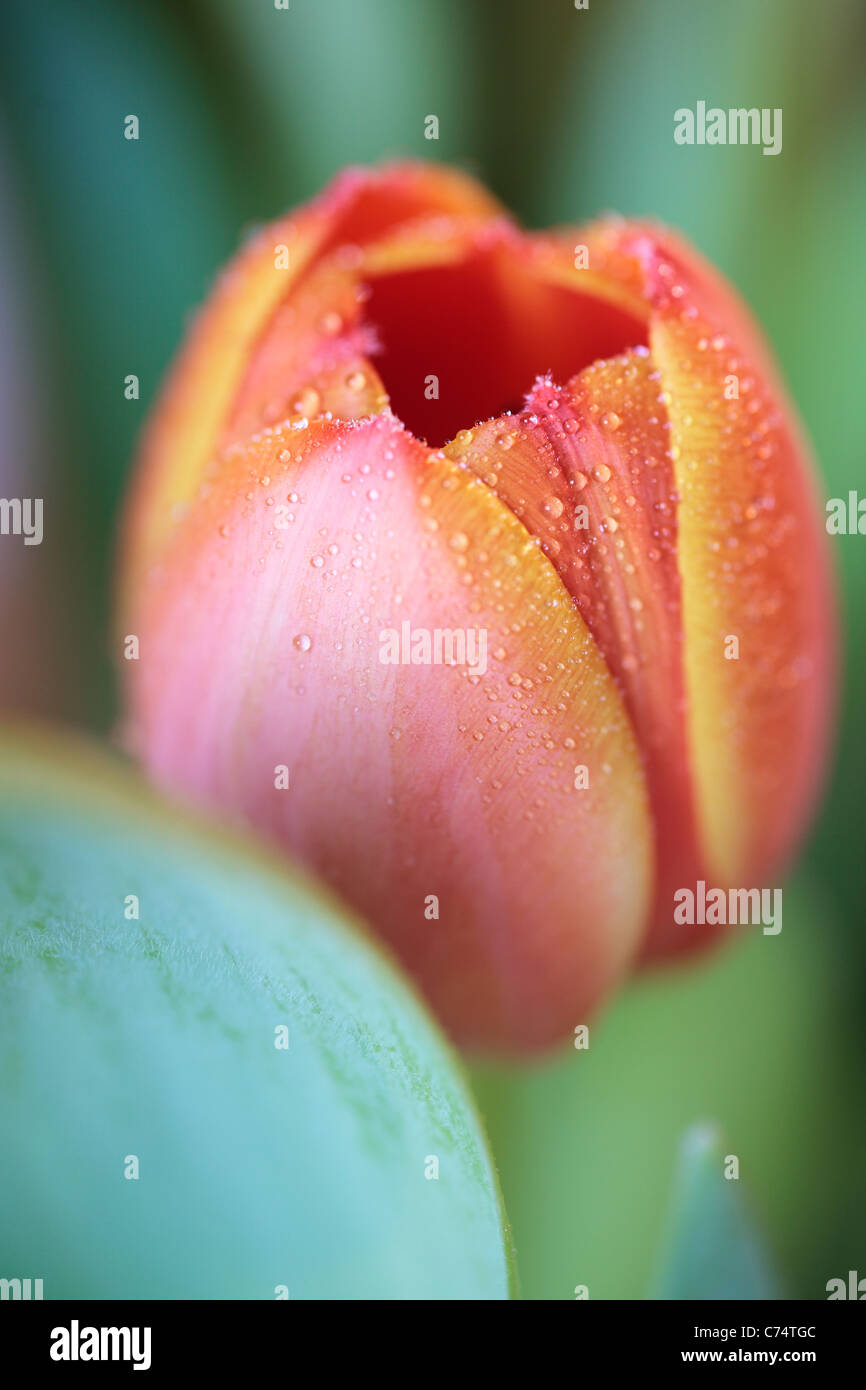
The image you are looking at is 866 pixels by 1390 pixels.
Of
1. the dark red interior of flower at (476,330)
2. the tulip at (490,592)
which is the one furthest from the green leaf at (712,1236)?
the dark red interior of flower at (476,330)

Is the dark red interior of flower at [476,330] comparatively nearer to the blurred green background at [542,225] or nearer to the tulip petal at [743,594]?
the tulip petal at [743,594]

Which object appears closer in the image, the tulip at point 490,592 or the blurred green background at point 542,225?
the tulip at point 490,592

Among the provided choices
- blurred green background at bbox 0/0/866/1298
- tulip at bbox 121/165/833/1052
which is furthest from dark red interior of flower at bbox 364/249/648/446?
blurred green background at bbox 0/0/866/1298

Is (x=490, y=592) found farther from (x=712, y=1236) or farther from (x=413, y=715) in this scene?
(x=712, y=1236)

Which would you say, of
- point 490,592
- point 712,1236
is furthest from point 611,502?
point 712,1236
